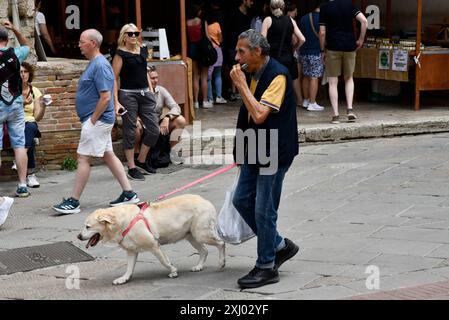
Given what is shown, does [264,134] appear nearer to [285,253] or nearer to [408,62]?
[285,253]

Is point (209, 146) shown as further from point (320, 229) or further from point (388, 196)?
point (320, 229)

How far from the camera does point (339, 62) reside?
43.2 ft

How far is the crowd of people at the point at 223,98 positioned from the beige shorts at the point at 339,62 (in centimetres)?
1

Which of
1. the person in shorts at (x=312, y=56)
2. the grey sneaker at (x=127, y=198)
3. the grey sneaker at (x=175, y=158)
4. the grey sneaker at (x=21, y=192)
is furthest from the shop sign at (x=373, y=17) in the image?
the grey sneaker at (x=21, y=192)

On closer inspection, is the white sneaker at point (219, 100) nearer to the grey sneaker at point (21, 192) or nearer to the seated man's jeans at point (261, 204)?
the grey sneaker at point (21, 192)

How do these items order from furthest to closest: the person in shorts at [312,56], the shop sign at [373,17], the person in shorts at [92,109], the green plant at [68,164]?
the shop sign at [373,17] → the person in shorts at [312,56] → the green plant at [68,164] → the person in shorts at [92,109]

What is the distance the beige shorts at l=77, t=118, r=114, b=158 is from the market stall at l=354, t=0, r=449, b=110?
5.93 m

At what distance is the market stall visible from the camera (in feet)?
45.3

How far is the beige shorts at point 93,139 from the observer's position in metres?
9.38

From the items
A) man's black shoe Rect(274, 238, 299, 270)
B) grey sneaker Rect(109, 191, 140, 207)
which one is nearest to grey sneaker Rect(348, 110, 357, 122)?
grey sneaker Rect(109, 191, 140, 207)

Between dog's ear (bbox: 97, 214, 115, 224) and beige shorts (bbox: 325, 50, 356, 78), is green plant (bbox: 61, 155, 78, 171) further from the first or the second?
dog's ear (bbox: 97, 214, 115, 224)

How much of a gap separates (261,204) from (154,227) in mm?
870

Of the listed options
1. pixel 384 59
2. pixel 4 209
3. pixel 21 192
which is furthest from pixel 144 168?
pixel 384 59
